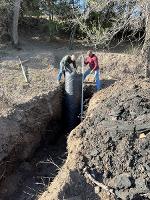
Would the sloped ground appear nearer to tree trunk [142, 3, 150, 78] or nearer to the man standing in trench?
tree trunk [142, 3, 150, 78]

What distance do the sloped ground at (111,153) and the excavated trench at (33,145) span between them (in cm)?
96

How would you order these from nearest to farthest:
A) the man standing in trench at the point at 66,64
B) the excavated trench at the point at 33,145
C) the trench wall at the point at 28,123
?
the excavated trench at the point at 33,145 → the trench wall at the point at 28,123 → the man standing in trench at the point at 66,64

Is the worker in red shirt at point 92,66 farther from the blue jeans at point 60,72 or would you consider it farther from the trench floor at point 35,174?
the trench floor at point 35,174

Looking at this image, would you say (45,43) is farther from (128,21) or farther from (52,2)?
(128,21)

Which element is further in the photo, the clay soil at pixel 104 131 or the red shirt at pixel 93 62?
the red shirt at pixel 93 62

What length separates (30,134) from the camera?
1371cm

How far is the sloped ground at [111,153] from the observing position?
11383 mm

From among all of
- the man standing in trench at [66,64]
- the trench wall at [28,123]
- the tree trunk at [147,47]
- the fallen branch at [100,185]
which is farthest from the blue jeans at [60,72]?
the fallen branch at [100,185]

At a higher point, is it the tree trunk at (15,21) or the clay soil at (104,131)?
the tree trunk at (15,21)

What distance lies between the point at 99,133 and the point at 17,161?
2535mm

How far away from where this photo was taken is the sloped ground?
11.4 m

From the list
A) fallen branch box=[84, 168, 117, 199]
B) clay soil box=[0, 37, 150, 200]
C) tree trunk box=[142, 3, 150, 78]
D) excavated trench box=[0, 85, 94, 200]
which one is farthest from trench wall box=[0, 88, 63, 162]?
tree trunk box=[142, 3, 150, 78]

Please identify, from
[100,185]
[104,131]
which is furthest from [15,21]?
[100,185]

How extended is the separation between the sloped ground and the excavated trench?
963 millimetres
